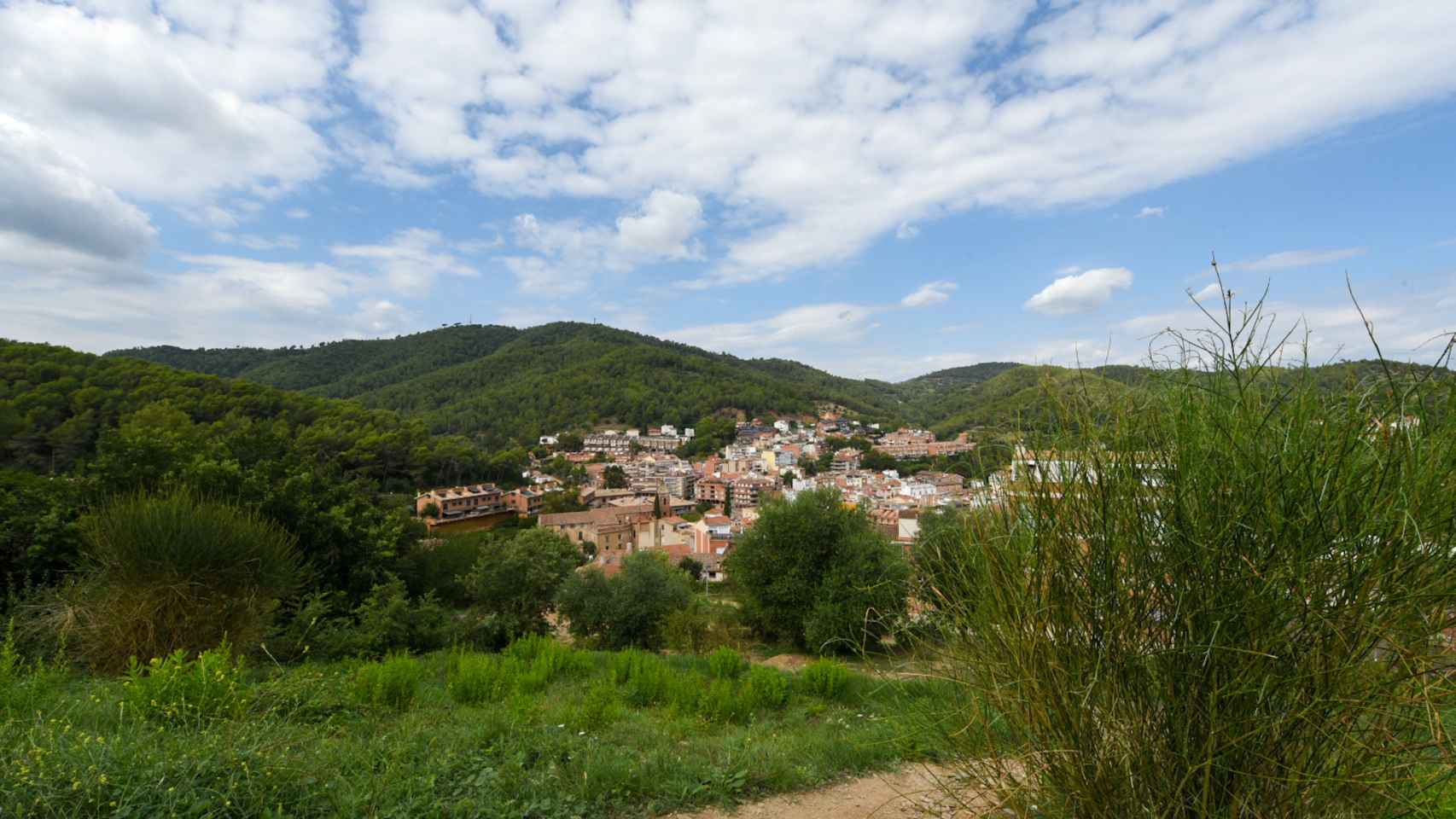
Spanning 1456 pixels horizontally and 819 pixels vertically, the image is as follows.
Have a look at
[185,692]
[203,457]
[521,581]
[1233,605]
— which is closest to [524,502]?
[521,581]

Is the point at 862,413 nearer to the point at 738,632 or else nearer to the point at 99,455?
the point at 738,632

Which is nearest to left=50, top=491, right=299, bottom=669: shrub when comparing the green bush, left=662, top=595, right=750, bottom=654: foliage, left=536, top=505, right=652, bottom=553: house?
the green bush

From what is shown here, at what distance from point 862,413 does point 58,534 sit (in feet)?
336

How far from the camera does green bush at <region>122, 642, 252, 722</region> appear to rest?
3.05 m

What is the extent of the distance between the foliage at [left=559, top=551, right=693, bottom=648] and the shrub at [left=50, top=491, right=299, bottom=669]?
900 cm

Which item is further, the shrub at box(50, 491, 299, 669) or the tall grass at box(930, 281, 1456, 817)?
the shrub at box(50, 491, 299, 669)

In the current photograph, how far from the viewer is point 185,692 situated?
10.6 ft

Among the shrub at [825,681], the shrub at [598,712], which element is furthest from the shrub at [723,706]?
the shrub at [825,681]

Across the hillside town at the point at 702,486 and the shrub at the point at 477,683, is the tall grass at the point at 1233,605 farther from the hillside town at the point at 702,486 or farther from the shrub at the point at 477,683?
the shrub at the point at 477,683

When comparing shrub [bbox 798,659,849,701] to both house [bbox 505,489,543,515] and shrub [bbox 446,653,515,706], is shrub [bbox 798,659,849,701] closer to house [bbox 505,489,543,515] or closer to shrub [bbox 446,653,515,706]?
shrub [bbox 446,653,515,706]

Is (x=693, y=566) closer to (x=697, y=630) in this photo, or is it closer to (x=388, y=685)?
(x=697, y=630)

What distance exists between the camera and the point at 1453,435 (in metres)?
1.39

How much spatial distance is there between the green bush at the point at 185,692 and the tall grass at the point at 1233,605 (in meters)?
3.65

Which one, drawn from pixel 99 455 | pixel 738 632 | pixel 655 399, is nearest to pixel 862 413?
pixel 655 399
